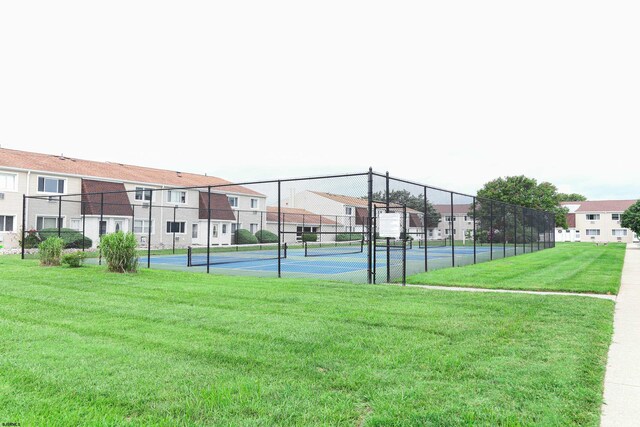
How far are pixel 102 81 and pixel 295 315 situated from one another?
1225 centimetres

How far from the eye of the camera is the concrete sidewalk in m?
2.68

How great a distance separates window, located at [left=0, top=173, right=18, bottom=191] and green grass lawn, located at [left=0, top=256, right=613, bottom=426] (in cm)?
2054

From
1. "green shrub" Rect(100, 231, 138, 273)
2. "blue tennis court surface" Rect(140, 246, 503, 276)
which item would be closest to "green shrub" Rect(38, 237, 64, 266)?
"green shrub" Rect(100, 231, 138, 273)

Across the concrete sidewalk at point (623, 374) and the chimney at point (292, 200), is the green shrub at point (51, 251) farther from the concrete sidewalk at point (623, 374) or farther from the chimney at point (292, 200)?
the chimney at point (292, 200)

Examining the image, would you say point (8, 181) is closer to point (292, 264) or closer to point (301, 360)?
point (292, 264)

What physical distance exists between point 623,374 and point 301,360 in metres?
2.64

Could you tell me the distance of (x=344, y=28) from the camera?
1124 centimetres

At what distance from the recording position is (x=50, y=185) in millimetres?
25156

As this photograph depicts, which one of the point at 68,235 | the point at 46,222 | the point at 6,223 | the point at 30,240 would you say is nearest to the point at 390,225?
the point at 68,235

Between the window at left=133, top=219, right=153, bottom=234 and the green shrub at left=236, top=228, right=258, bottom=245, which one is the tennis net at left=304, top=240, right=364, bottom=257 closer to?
the green shrub at left=236, top=228, right=258, bottom=245

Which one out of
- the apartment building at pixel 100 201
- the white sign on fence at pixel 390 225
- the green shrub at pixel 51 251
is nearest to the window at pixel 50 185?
the apartment building at pixel 100 201

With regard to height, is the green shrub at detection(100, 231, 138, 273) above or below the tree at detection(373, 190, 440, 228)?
below

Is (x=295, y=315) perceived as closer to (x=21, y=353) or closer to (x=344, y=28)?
(x=21, y=353)

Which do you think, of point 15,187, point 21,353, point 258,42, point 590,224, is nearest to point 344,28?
point 258,42
